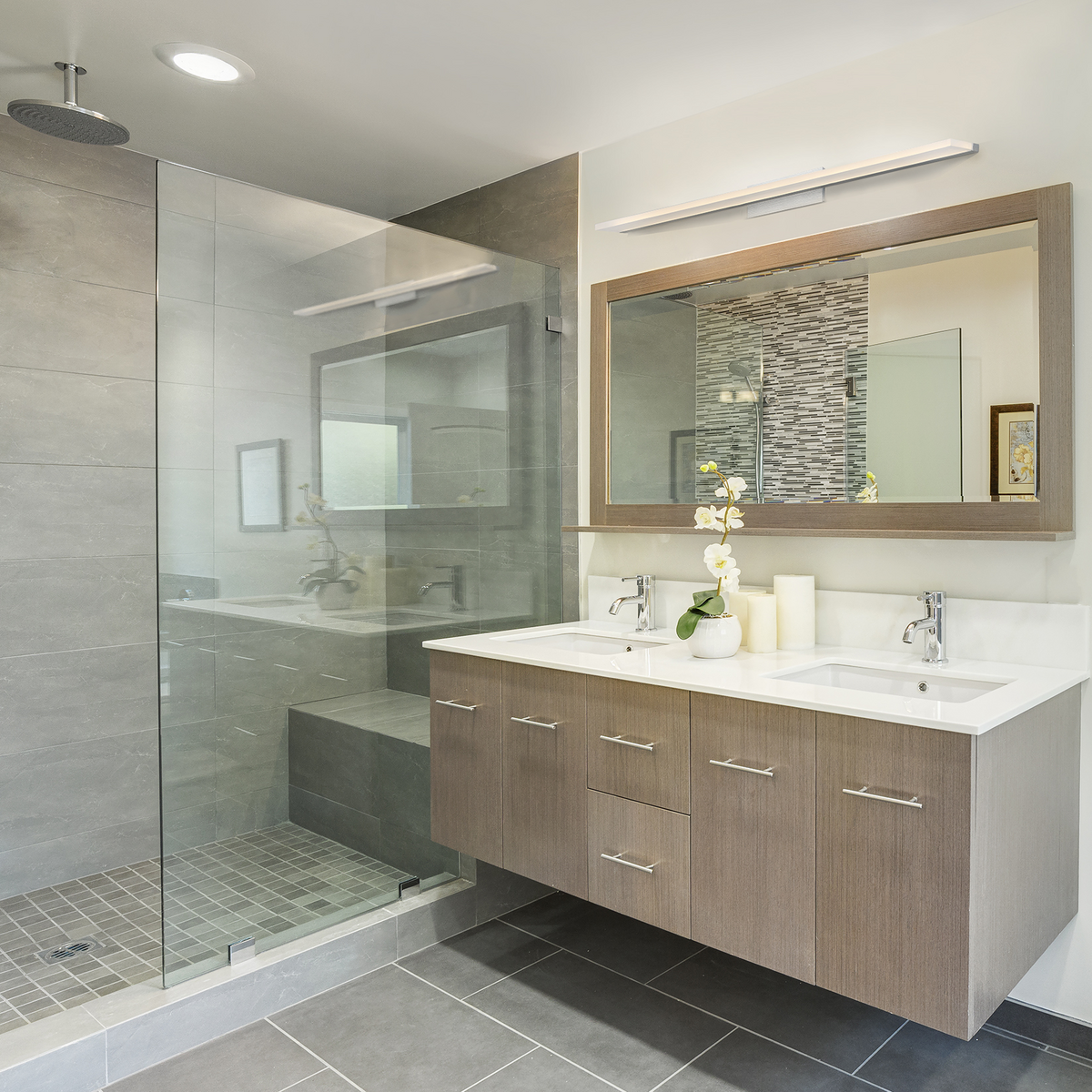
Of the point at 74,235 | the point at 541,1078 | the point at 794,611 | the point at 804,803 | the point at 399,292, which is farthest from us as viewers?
the point at 74,235

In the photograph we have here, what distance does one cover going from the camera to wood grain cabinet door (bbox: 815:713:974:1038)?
1.41 meters

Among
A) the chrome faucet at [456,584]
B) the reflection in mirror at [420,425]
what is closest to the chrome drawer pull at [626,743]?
the chrome faucet at [456,584]

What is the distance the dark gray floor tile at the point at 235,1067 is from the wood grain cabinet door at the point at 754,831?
0.91m

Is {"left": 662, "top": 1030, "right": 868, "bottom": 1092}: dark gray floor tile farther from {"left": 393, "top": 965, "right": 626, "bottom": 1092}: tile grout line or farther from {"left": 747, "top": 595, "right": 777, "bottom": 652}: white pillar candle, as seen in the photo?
{"left": 747, "top": 595, "right": 777, "bottom": 652}: white pillar candle

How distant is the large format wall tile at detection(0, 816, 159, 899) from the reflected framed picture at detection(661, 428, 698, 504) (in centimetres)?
204

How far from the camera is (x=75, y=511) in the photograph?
107 inches

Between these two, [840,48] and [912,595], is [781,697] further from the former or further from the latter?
[840,48]

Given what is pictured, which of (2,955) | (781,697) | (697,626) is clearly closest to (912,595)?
(697,626)

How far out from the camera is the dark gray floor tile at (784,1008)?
6.32 ft

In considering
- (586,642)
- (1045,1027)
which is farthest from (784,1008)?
(586,642)

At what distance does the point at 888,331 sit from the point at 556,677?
1142mm

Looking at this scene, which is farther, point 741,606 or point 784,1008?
point 741,606

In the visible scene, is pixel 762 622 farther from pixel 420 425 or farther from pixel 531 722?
pixel 420 425

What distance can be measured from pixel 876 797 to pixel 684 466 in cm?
121
